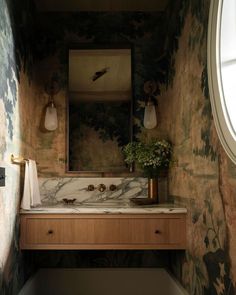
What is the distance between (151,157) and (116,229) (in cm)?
68

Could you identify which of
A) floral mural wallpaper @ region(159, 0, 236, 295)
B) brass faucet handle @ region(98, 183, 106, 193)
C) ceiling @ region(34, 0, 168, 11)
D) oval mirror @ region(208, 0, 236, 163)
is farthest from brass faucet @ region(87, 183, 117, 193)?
ceiling @ region(34, 0, 168, 11)

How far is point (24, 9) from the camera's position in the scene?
8.55ft

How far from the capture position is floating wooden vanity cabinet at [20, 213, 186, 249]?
2.31 meters

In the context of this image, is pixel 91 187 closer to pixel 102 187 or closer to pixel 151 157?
pixel 102 187

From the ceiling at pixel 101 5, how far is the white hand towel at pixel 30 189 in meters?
1.44

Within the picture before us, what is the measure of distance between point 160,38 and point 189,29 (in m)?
0.83

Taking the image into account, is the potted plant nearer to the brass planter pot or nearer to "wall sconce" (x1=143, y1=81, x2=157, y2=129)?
the brass planter pot

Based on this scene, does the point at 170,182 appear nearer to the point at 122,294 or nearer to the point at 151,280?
the point at 151,280

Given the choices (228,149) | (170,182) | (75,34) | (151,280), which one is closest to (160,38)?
(75,34)

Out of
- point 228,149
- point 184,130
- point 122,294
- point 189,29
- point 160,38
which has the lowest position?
point 122,294

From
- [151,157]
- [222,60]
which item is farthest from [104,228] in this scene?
[222,60]

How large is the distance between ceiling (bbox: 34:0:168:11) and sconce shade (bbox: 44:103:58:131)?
899 mm

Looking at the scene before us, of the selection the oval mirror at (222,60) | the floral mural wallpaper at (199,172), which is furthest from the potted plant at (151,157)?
the oval mirror at (222,60)

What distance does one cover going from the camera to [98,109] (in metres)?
2.94
